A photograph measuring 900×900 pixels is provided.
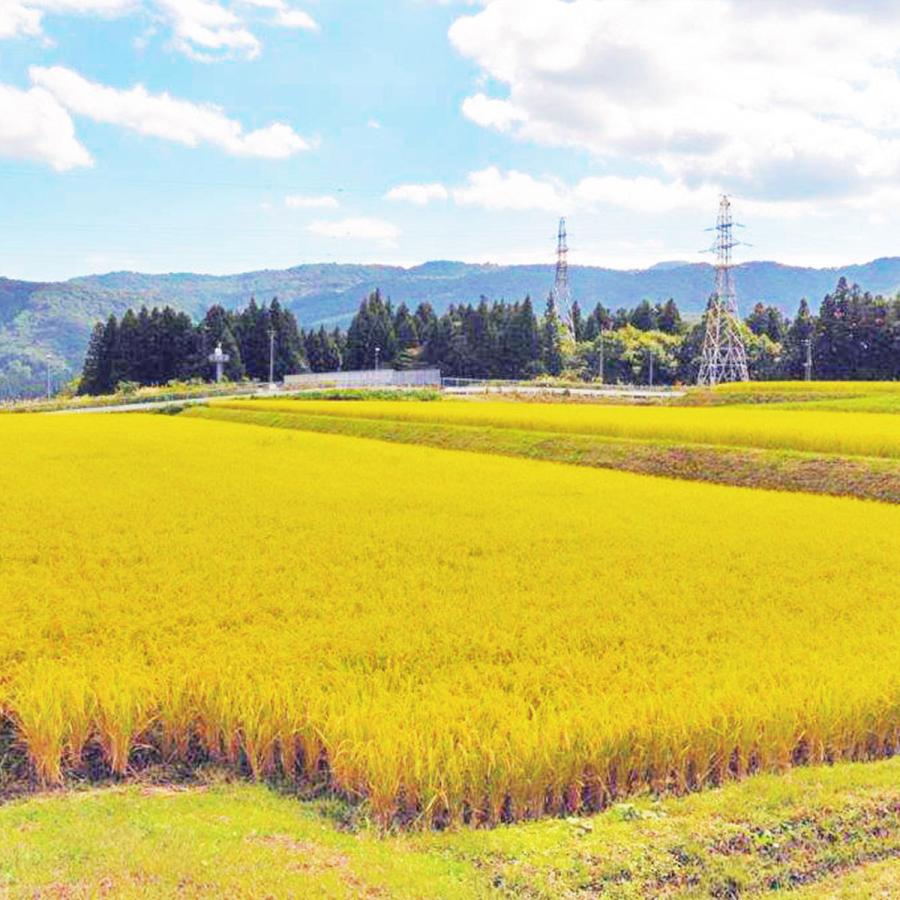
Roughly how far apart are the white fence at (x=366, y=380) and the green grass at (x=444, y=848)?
66.4 metres

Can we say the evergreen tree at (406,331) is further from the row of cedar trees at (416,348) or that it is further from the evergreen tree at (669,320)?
the evergreen tree at (669,320)

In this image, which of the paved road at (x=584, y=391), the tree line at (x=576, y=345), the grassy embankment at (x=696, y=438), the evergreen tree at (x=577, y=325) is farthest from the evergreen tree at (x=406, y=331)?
the grassy embankment at (x=696, y=438)

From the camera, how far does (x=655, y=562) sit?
10.6m

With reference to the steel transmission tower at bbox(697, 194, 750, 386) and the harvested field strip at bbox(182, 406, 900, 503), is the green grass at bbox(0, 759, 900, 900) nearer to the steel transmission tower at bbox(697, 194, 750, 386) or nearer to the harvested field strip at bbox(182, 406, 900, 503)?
the harvested field strip at bbox(182, 406, 900, 503)

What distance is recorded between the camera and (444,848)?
491 cm

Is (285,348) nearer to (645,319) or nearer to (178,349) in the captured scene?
(178,349)

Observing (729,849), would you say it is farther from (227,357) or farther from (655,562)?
(227,357)

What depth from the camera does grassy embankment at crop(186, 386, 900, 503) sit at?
20.0 meters

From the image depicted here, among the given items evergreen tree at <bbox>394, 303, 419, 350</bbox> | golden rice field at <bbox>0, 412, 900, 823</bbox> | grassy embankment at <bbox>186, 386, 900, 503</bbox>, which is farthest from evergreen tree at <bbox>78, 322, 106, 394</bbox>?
golden rice field at <bbox>0, 412, 900, 823</bbox>

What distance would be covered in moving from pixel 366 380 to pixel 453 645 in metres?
69.7

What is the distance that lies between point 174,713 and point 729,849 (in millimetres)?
3628

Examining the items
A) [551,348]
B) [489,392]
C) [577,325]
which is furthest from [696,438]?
[577,325]

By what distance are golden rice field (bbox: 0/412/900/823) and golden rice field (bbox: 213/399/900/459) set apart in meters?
8.08

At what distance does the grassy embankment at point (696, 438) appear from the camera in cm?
1997
